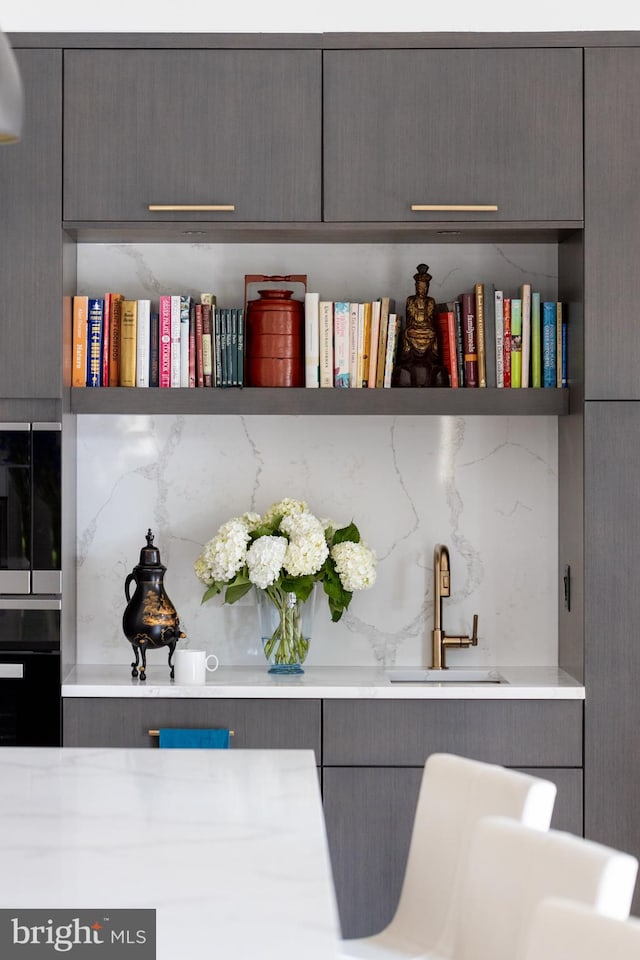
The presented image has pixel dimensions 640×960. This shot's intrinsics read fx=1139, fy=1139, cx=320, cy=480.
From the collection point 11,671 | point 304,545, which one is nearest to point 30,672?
point 11,671

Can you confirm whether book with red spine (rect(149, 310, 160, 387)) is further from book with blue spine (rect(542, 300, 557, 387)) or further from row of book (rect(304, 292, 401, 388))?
book with blue spine (rect(542, 300, 557, 387))

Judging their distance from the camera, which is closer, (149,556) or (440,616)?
(149,556)

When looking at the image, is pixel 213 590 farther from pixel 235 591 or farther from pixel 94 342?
pixel 94 342

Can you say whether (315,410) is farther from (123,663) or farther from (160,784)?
(160,784)

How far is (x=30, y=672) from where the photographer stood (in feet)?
10.6

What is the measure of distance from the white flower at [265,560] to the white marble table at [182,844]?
0.93 metres

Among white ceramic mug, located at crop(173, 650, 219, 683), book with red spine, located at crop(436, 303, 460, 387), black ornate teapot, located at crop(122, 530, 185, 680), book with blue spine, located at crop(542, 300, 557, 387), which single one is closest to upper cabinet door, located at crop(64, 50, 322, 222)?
book with red spine, located at crop(436, 303, 460, 387)

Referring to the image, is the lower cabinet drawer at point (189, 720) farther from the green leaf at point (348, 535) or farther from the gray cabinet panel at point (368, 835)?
the green leaf at point (348, 535)

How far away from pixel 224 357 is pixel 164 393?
0.22 m

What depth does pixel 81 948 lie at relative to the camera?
1.32m

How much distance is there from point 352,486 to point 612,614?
2.96 ft

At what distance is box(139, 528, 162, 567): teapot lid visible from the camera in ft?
11.0

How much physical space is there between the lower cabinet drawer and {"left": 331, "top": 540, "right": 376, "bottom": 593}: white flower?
0.37 m

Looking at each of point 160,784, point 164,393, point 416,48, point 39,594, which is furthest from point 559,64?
point 160,784
